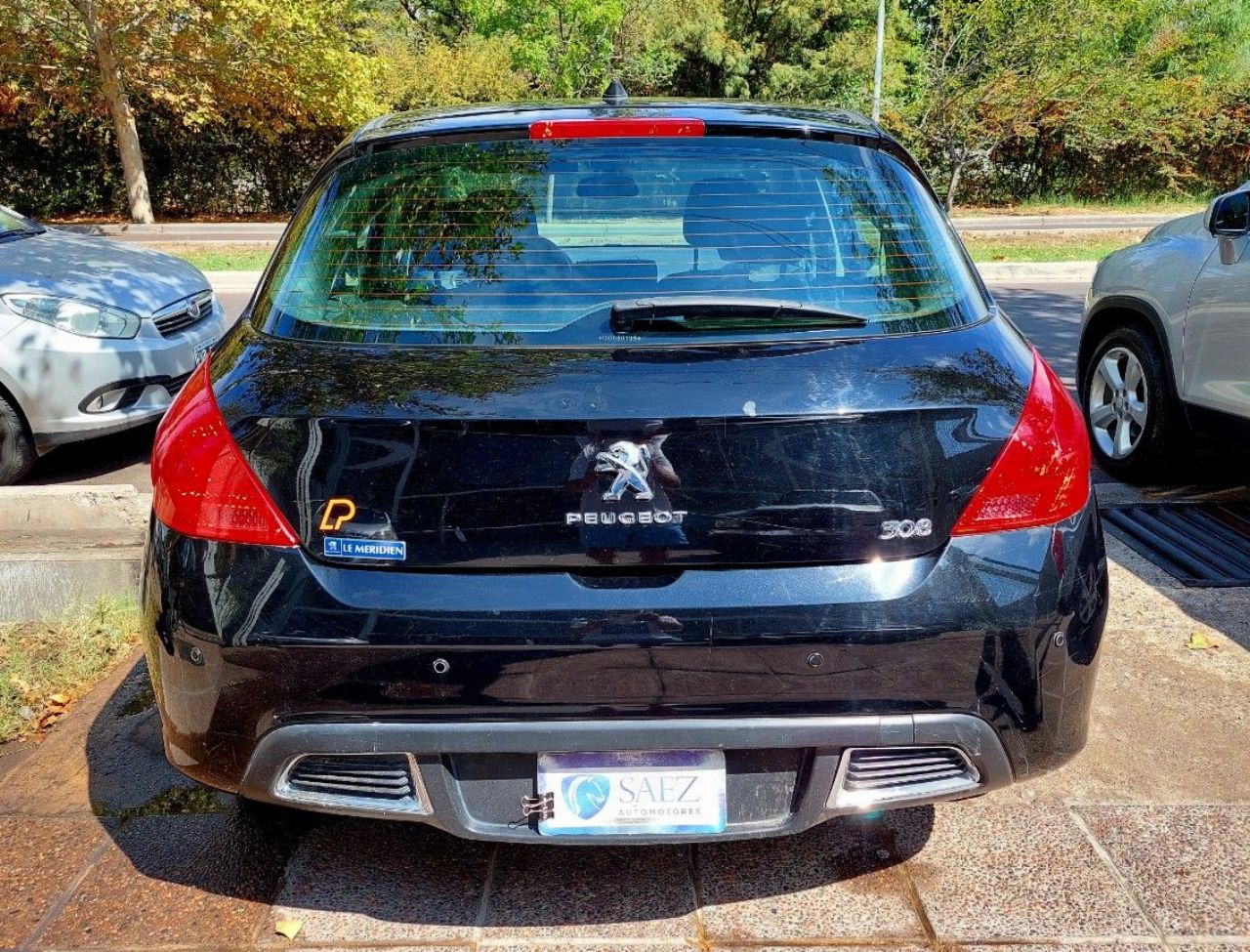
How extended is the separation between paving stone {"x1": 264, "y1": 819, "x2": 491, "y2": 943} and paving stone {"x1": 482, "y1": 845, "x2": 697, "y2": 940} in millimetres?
67

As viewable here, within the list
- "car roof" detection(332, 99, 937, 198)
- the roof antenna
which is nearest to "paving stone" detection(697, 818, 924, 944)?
"car roof" detection(332, 99, 937, 198)

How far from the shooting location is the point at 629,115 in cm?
297

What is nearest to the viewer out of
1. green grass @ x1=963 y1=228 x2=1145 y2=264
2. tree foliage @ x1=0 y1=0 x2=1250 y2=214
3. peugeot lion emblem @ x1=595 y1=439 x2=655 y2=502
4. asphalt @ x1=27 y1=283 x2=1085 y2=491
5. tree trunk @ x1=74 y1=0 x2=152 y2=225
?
peugeot lion emblem @ x1=595 y1=439 x2=655 y2=502

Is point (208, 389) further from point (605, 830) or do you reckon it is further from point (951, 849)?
point (951, 849)

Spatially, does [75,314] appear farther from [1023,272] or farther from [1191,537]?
[1023,272]

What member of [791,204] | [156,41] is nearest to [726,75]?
[156,41]

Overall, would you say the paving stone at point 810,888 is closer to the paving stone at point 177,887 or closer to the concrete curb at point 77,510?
the paving stone at point 177,887

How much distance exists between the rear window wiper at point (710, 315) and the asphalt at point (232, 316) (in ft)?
14.3

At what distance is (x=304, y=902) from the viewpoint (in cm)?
269

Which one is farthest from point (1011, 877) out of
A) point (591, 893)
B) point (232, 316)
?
point (232, 316)

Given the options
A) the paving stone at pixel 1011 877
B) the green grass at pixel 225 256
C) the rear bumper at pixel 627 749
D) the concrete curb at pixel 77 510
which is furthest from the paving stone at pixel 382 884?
the green grass at pixel 225 256

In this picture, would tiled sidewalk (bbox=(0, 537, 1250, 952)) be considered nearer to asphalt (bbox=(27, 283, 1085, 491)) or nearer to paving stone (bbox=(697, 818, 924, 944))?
paving stone (bbox=(697, 818, 924, 944))

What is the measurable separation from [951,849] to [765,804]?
789mm

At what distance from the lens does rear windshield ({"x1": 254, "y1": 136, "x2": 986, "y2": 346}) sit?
2.47 m
